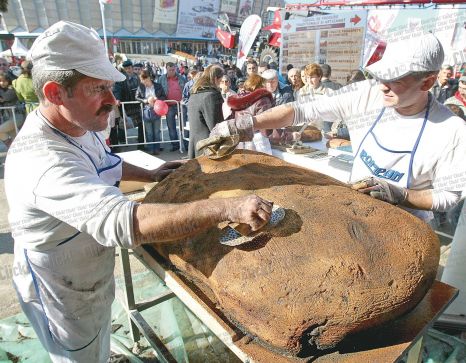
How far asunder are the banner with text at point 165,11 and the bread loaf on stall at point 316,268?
34.4 m

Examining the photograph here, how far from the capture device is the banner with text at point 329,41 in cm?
765

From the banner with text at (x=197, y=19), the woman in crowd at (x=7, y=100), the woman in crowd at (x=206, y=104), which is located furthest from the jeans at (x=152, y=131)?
the banner with text at (x=197, y=19)

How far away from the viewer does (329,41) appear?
A: 8125 millimetres

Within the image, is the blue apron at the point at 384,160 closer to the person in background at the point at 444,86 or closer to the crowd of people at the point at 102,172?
the crowd of people at the point at 102,172

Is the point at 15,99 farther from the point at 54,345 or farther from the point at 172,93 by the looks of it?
the point at 54,345

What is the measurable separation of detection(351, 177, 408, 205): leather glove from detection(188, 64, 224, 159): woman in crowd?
2.69 metres

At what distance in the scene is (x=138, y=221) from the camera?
107 centimetres

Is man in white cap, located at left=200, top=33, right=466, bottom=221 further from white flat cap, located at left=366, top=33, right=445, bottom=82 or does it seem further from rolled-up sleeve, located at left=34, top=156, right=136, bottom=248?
rolled-up sleeve, located at left=34, top=156, right=136, bottom=248

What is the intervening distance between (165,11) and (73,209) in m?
35.6

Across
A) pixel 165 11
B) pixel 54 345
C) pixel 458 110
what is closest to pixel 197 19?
pixel 165 11

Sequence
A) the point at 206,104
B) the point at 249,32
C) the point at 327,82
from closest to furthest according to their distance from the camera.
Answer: the point at 206,104, the point at 327,82, the point at 249,32

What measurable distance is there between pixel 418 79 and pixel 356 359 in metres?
1.17

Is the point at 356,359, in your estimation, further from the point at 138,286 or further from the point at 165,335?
the point at 138,286

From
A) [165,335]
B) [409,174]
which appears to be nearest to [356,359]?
[409,174]
